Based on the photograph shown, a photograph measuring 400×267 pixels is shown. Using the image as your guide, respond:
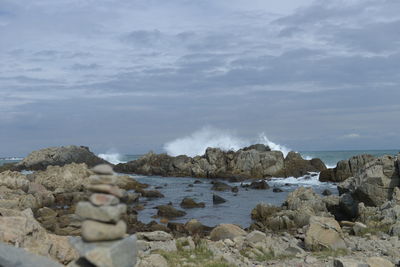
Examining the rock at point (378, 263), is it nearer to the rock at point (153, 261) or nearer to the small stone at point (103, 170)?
the rock at point (153, 261)

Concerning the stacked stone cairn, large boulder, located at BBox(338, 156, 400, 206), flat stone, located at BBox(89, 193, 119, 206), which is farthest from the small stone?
large boulder, located at BBox(338, 156, 400, 206)

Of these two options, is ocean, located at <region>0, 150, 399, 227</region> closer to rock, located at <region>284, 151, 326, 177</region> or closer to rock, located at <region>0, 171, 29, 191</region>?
rock, located at <region>284, 151, 326, 177</region>

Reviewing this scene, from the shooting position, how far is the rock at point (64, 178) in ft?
164

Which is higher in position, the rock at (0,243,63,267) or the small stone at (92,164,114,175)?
the small stone at (92,164,114,175)

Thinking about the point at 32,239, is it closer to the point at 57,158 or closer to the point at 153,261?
the point at 153,261

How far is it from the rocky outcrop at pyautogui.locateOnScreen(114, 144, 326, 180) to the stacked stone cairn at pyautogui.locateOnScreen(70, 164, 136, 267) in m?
61.0

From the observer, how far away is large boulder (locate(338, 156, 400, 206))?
28328 millimetres

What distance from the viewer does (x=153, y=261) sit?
1264 centimetres

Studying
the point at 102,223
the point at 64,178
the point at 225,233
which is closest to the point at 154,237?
the point at 225,233

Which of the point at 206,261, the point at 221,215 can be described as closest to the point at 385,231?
the point at 206,261

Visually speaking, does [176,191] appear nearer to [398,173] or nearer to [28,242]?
[398,173]

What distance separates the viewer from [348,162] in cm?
6038

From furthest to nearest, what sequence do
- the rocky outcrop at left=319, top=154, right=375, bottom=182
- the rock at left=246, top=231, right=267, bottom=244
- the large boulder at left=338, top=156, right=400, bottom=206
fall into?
the rocky outcrop at left=319, top=154, right=375, bottom=182 → the large boulder at left=338, top=156, right=400, bottom=206 → the rock at left=246, top=231, right=267, bottom=244

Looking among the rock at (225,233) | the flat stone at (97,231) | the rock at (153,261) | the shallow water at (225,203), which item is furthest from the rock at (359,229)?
the flat stone at (97,231)
